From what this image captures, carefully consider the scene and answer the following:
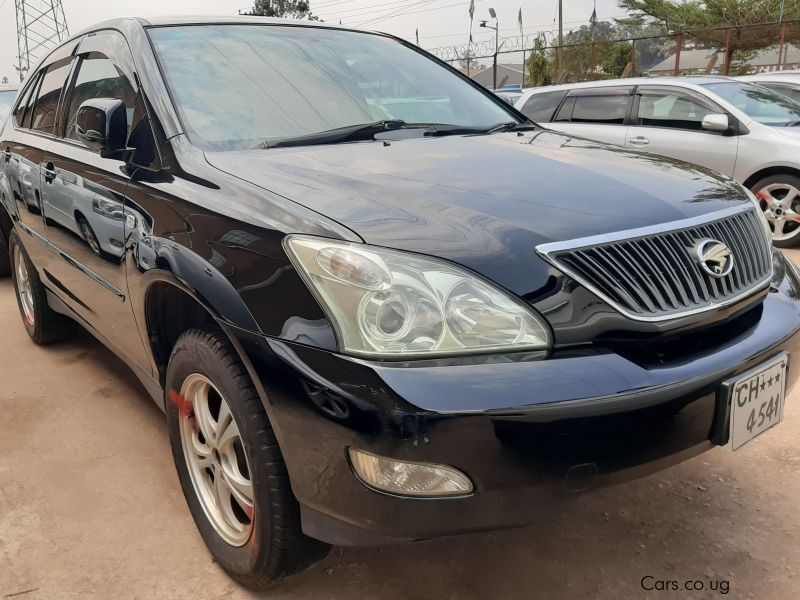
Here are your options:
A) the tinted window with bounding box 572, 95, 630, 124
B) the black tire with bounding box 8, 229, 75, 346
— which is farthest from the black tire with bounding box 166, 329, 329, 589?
the tinted window with bounding box 572, 95, 630, 124

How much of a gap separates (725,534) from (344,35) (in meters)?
2.39

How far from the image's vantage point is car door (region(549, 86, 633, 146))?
23.2ft

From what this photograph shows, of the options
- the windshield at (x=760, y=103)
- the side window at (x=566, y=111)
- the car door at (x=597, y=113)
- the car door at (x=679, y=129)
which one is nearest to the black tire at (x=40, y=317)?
the car door at (x=597, y=113)

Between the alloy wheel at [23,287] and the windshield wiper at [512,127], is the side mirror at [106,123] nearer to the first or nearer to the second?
the windshield wiper at [512,127]

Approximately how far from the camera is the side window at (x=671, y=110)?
21.9ft

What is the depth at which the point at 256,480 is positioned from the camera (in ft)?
5.74

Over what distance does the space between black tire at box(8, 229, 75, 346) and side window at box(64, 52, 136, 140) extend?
3.26ft

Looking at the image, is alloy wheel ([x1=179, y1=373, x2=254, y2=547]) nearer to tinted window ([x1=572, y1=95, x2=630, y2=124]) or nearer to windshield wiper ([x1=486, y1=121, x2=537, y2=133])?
windshield wiper ([x1=486, y1=121, x2=537, y2=133])

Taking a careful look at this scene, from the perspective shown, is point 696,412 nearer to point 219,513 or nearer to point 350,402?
point 350,402

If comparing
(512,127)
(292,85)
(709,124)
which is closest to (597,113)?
(709,124)

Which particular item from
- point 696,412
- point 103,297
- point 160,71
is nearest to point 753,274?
point 696,412

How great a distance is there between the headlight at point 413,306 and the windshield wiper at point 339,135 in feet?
2.78

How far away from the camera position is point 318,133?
2422mm

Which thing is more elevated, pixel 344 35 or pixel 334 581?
pixel 344 35
